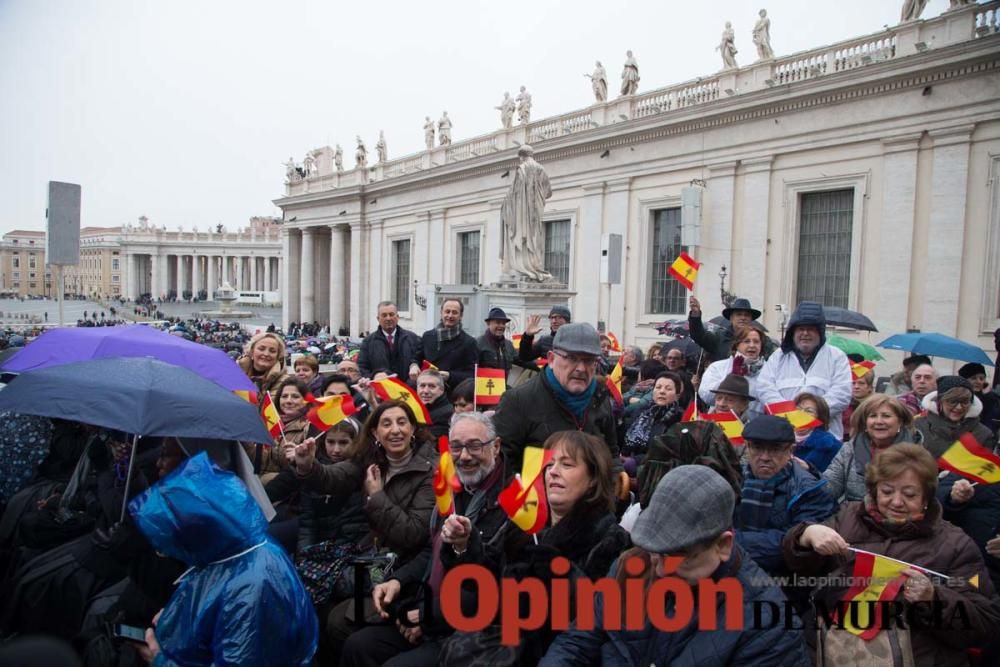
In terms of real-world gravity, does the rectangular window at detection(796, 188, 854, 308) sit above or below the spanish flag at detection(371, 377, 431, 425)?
above

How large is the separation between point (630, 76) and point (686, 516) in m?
25.1

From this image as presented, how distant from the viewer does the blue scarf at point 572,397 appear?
4215 millimetres

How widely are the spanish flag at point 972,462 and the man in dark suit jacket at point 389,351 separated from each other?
5584 millimetres

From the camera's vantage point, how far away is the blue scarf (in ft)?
13.8

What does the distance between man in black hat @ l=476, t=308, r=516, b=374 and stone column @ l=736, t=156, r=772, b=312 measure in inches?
589

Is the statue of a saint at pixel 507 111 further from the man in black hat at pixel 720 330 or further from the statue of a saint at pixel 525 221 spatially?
the man in black hat at pixel 720 330

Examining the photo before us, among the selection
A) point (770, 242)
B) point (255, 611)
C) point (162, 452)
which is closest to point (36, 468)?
point (162, 452)

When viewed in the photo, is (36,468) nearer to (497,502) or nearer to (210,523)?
(210,523)

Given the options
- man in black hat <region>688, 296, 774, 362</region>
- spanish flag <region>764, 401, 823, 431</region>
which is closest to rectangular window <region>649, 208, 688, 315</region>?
man in black hat <region>688, 296, 774, 362</region>

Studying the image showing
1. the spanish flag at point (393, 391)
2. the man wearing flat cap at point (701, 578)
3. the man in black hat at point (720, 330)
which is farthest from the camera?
the man in black hat at point (720, 330)

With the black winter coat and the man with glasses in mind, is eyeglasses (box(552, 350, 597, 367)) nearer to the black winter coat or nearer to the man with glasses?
the man with glasses

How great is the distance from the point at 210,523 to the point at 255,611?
0.39 metres

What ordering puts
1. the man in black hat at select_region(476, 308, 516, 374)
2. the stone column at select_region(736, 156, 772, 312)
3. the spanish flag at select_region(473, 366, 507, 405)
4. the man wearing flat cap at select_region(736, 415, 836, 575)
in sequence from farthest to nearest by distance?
the stone column at select_region(736, 156, 772, 312) → the man in black hat at select_region(476, 308, 516, 374) → the spanish flag at select_region(473, 366, 507, 405) → the man wearing flat cap at select_region(736, 415, 836, 575)

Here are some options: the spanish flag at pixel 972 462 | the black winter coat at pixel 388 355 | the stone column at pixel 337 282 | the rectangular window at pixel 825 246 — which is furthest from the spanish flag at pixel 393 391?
the stone column at pixel 337 282
